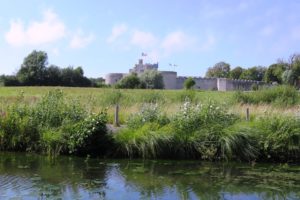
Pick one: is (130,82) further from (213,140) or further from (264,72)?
(213,140)

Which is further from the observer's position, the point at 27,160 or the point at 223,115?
→ the point at 223,115

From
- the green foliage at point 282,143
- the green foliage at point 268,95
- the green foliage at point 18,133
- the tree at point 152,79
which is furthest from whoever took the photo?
the tree at point 152,79

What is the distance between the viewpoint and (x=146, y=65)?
198250 mm

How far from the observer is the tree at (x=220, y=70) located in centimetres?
16890

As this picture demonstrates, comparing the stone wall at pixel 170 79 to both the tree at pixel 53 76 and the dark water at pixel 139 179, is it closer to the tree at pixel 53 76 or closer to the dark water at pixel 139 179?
the tree at pixel 53 76

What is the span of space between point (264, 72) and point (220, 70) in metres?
19.6

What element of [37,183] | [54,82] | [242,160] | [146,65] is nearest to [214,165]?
[242,160]

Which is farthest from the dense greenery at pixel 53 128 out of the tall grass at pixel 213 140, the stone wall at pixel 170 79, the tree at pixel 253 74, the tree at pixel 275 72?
the tree at pixel 253 74

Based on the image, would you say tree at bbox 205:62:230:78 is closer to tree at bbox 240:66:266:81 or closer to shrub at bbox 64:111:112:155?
tree at bbox 240:66:266:81

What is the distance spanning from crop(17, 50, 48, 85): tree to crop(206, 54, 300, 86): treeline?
2322 inches

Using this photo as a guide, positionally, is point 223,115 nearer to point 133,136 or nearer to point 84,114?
point 133,136

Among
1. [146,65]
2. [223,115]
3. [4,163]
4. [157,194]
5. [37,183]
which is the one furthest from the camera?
[146,65]

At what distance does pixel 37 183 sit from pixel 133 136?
18.1ft

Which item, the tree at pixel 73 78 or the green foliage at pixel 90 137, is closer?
the green foliage at pixel 90 137
